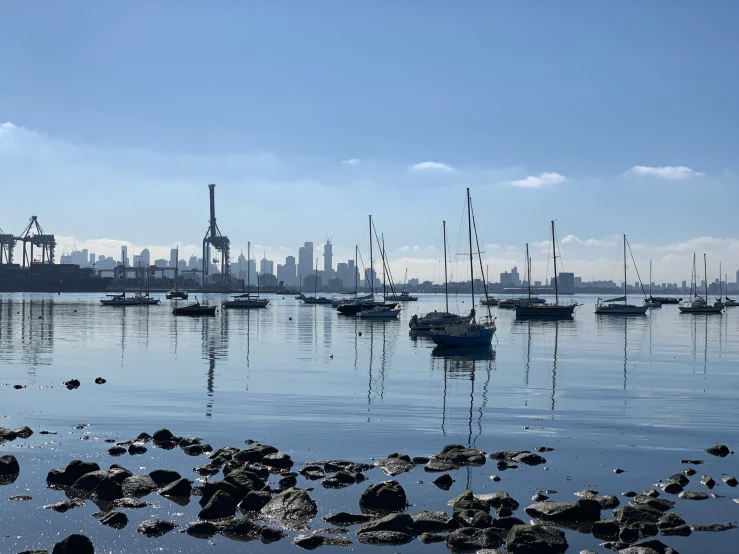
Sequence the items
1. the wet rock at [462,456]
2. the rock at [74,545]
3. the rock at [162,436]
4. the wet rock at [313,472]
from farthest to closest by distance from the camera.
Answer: the rock at [162,436], the wet rock at [462,456], the wet rock at [313,472], the rock at [74,545]

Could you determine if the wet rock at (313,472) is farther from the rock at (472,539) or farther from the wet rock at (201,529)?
the rock at (472,539)

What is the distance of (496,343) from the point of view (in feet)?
215

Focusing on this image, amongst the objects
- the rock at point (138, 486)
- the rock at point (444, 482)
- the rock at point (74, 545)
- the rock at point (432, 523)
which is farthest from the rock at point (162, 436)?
the rock at point (432, 523)

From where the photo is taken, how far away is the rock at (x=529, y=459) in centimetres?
2133

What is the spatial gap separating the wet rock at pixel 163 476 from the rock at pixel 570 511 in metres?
9.38

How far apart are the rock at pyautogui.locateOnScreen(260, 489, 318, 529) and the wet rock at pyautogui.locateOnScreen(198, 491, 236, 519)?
0.76 meters

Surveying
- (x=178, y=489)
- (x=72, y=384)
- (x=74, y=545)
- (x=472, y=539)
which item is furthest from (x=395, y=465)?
(x=72, y=384)

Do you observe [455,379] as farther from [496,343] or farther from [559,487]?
[496,343]

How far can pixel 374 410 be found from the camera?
30.4m

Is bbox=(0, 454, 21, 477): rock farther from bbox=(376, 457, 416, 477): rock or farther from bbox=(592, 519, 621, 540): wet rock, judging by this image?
bbox=(592, 519, 621, 540): wet rock

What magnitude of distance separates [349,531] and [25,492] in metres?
8.79

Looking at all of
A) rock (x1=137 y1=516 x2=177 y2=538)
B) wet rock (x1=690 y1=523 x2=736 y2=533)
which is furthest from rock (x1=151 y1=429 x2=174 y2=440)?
wet rock (x1=690 y1=523 x2=736 y2=533)

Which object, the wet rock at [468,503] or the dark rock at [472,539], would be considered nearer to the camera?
the dark rock at [472,539]

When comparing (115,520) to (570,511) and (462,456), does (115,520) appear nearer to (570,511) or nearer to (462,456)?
(462,456)
